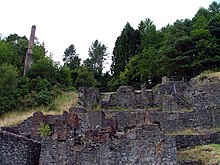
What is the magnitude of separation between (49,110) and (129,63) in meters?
16.9

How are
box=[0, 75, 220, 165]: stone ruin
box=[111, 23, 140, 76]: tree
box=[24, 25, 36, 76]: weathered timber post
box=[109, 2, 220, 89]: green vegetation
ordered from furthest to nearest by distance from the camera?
box=[111, 23, 140, 76]: tree, box=[24, 25, 36, 76]: weathered timber post, box=[109, 2, 220, 89]: green vegetation, box=[0, 75, 220, 165]: stone ruin

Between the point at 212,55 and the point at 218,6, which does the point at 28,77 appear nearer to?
the point at 212,55

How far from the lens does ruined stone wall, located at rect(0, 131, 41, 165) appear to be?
15.0m

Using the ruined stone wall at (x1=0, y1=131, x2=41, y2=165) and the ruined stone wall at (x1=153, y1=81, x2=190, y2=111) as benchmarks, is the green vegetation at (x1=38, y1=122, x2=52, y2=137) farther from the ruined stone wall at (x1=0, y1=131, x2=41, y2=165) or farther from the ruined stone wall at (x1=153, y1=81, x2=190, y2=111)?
the ruined stone wall at (x1=153, y1=81, x2=190, y2=111)

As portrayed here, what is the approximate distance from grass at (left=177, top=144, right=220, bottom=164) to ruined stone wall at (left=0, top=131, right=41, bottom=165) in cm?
557

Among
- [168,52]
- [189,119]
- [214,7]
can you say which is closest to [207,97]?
[189,119]

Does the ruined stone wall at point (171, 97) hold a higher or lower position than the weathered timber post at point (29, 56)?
lower

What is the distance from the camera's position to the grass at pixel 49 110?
28556mm

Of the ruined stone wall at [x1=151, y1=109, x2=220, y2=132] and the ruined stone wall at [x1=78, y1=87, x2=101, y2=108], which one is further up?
the ruined stone wall at [x1=78, y1=87, x2=101, y2=108]

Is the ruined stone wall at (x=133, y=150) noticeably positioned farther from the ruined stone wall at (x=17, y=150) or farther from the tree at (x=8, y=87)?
the tree at (x=8, y=87)

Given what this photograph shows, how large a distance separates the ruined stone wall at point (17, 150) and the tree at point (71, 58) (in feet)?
134

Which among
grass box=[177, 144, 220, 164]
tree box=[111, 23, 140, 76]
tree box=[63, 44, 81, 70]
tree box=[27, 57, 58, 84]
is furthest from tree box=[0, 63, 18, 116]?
tree box=[63, 44, 81, 70]

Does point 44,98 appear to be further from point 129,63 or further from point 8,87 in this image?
point 129,63

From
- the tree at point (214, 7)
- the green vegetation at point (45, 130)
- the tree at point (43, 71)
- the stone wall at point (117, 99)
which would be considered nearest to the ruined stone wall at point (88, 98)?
the stone wall at point (117, 99)
